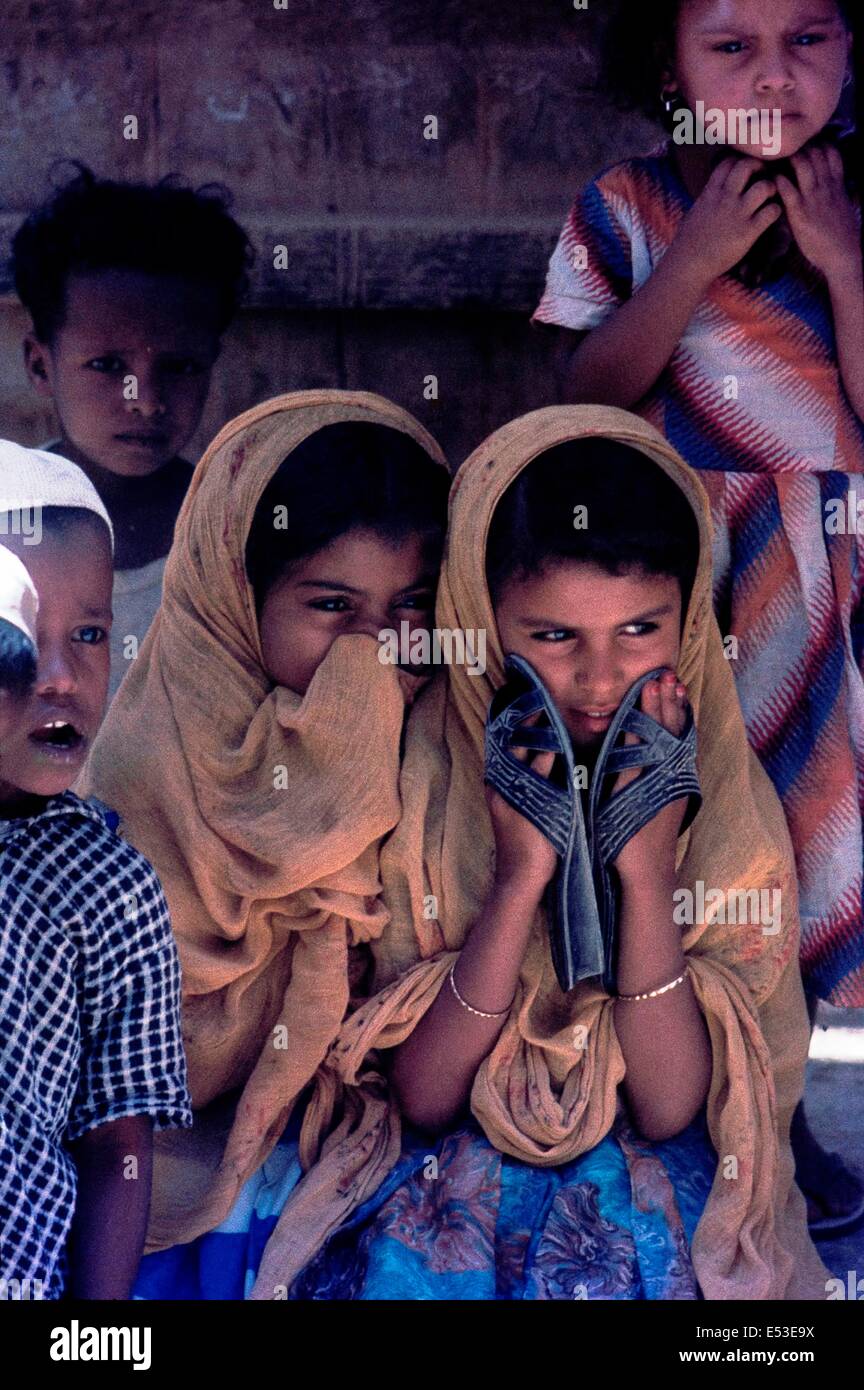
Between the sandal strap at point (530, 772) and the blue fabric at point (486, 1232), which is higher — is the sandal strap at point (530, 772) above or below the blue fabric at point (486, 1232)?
above

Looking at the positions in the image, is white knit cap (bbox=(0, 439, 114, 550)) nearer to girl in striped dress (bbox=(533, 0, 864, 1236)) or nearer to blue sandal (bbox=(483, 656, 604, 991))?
blue sandal (bbox=(483, 656, 604, 991))

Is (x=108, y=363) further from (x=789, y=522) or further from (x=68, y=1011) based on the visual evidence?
(x=68, y=1011)

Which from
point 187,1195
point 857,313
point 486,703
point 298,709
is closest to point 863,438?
point 857,313

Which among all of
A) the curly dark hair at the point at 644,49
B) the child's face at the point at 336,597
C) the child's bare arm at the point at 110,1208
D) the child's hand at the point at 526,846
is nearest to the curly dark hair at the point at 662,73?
the curly dark hair at the point at 644,49

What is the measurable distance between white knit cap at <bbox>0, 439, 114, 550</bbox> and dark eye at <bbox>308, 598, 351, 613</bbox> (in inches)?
14.8

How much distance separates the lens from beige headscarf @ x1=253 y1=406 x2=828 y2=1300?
2.42 m

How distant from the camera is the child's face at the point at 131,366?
3424 millimetres

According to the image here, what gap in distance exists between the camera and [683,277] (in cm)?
270

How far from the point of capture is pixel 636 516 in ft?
7.93

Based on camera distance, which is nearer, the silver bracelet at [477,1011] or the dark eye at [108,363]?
the silver bracelet at [477,1011]

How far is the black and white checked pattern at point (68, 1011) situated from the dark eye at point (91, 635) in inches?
7.8

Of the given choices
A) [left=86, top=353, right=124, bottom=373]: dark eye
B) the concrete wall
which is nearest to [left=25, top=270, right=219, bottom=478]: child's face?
[left=86, top=353, right=124, bottom=373]: dark eye

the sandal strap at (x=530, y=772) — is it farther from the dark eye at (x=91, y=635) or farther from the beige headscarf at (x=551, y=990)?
the dark eye at (x=91, y=635)

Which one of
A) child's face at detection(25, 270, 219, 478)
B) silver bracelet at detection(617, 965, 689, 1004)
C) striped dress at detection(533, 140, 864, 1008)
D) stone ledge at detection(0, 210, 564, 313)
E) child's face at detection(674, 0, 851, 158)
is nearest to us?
silver bracelet at detection(617, 965, 689, 1004)
